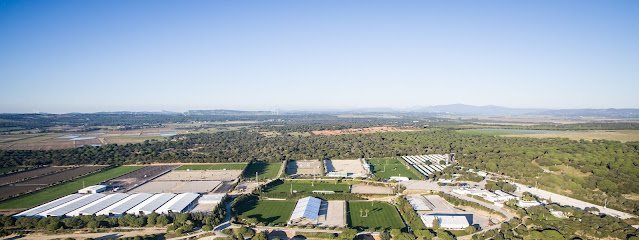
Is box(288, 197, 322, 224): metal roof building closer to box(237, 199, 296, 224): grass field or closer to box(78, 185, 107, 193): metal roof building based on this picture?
box(237, 199, 296, 224): grass field

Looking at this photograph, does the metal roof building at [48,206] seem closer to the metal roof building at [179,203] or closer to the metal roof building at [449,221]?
the metal roof building at [179,203]

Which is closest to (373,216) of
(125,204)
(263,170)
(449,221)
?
(449,221)

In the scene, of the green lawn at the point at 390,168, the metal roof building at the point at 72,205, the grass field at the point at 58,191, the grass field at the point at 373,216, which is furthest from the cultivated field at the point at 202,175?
the grass field at the point at 373,216

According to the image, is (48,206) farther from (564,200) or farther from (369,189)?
(564,200)

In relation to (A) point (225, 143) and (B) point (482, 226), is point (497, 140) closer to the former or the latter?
(B) point (482, 226)

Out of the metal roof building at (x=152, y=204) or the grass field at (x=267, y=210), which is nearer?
the grass field at (x=267, y=210)

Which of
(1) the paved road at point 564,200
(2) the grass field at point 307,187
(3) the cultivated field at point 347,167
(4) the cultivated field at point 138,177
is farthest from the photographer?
(3) the cultivated field at point 347,167

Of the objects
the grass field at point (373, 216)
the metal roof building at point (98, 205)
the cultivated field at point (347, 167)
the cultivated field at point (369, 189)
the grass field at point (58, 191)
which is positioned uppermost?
the cultivated field at point (347, 167)

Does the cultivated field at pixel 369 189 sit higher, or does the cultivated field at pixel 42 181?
the cultivated field at pixel 42 181
